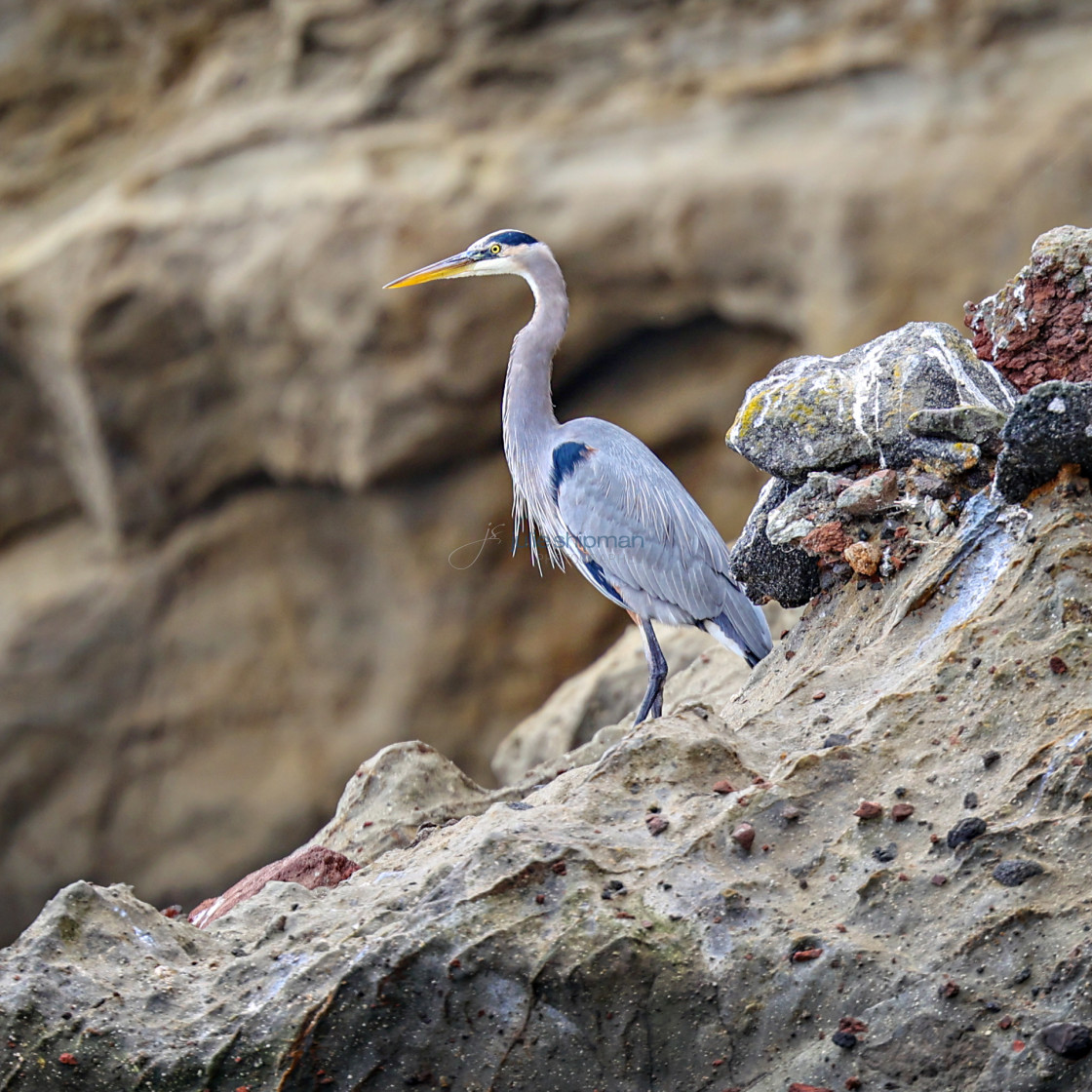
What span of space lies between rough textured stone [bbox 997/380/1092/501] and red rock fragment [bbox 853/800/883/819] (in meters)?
0.81

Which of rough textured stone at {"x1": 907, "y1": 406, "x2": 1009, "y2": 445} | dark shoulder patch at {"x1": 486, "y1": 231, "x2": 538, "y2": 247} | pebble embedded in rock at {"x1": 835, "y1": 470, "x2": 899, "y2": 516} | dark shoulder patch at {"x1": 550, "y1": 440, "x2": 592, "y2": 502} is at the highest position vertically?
dark shoulder patch at {"x1": 486, "y1": 231, "x2": 538, "y2": 247}

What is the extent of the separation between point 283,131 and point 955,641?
7.11 metres

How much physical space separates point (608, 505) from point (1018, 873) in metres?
2.35

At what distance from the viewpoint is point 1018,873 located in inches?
93.4

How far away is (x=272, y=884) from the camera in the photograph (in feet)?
9.52

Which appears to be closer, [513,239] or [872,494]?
[872,494]

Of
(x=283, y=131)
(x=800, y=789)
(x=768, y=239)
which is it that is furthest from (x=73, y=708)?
(x=800, y=789)

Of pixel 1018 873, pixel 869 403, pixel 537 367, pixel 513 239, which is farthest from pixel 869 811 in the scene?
pixel 513 239

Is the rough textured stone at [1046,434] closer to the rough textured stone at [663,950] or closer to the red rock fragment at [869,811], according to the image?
the rough textured stone at [663,950]

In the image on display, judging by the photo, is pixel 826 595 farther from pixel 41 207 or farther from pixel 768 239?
pixel 41 207

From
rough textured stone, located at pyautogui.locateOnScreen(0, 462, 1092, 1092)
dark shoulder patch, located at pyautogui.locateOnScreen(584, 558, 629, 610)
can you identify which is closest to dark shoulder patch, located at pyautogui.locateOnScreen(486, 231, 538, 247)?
dark shoulder patch, located at pyautogui.locateOnScreen(584, 558, 629, 610)

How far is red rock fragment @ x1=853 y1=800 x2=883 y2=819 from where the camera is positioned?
256 cm

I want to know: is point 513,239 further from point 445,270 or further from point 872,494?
point 872,494

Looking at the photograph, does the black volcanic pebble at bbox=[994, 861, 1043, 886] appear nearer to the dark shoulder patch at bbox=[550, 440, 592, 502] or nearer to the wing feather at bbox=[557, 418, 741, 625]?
the wing feather at bbox=[557, 418, 741, 625]
